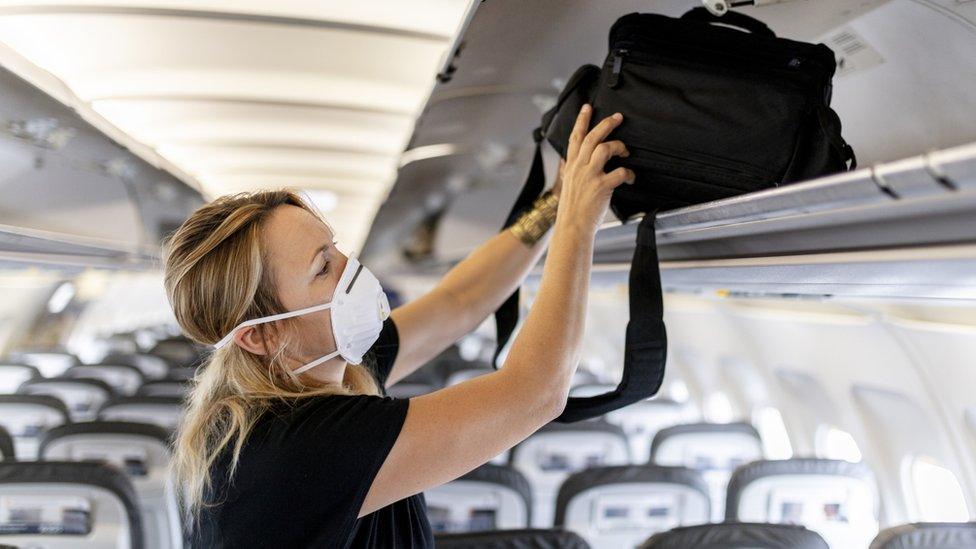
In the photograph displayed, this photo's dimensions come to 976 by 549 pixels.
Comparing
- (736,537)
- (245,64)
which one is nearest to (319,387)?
(736,537)

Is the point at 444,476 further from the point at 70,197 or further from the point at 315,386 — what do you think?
the point at 70,197

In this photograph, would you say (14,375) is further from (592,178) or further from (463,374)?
(592,178)

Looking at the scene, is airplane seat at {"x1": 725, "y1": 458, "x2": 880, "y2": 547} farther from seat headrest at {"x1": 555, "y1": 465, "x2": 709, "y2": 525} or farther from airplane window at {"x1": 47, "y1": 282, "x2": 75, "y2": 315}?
airplane window at {"x1": 47, "y1": 282, "x2": 75, "y2": 315}

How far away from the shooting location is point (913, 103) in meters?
2.59

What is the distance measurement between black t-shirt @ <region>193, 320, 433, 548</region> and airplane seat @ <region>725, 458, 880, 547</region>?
196cm

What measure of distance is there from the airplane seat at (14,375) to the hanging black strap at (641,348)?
21.7 ft

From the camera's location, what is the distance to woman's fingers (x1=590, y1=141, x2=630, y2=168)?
1982 mm

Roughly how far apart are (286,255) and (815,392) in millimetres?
4455

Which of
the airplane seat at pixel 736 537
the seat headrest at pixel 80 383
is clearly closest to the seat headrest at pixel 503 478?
the airplane seat at pixel 736 537

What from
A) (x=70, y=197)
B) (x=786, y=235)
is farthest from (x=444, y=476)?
(x=70, y=197)

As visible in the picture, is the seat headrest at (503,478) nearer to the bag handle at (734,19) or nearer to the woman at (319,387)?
the woman at (319,387)

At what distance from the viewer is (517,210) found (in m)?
2.63

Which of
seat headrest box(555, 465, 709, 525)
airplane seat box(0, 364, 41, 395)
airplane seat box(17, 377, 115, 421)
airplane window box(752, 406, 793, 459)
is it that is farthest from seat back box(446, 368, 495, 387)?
seat headrest box(555, 465, 709, 525)

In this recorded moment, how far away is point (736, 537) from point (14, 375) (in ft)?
25.8
